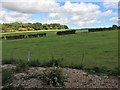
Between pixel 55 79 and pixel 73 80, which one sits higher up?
pixel 55 79

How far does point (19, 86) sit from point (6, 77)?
2.34ft

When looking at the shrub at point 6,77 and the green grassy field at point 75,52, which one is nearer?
the shrub at point 6,77

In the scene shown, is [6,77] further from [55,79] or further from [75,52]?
[75,52]

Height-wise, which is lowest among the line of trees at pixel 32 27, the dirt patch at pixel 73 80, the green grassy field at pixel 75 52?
the green grassy field at pixel 75 52

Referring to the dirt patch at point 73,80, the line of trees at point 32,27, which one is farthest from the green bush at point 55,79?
the line of trees at point 32,27

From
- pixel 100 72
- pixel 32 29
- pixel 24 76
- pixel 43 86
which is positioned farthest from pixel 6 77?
pixel 32 29

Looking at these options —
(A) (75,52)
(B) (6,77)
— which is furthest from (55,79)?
(A) (75,52)

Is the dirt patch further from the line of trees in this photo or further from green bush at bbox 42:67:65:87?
the line of trees

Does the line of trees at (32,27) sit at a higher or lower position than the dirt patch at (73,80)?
higher

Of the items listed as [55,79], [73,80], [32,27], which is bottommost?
[73,80]

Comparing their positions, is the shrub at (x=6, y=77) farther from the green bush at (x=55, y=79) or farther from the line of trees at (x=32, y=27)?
the line of trees at (x=32, y=27)

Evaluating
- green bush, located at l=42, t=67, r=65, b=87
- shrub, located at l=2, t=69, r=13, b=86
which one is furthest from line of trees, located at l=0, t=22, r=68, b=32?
green bush, located at l=42, t=67, r=65, b=87

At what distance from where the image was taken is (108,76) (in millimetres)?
9969

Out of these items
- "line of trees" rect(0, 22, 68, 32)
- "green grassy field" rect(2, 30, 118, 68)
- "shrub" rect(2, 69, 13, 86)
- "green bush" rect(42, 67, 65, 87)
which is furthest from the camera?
"line of trees" rect(0, 22, 68, 32)
